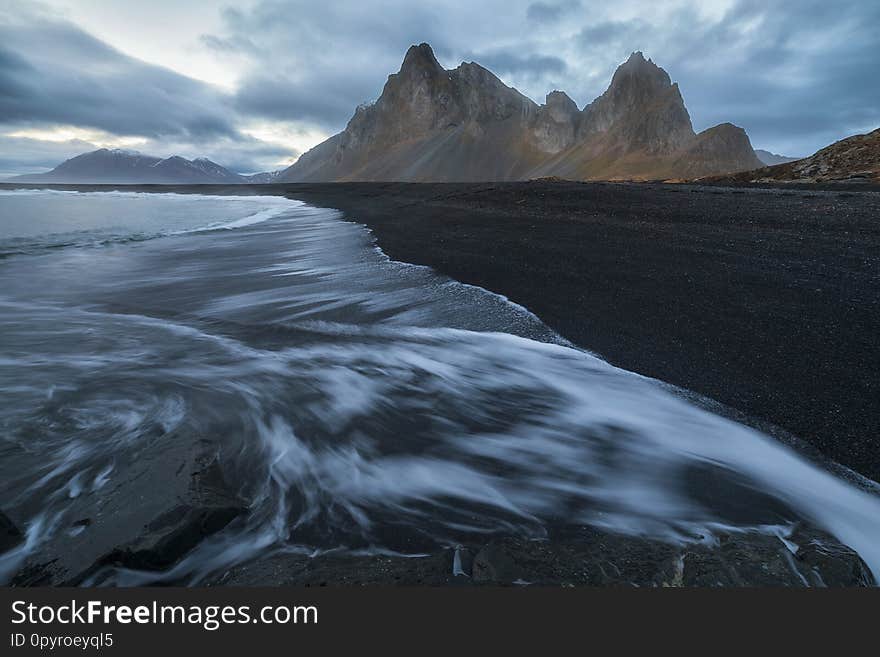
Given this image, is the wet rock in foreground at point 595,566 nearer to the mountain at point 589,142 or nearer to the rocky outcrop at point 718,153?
the mountain at point 589,142

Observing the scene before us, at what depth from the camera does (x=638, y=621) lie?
162 centimetres

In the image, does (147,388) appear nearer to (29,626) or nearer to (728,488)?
(29,626)

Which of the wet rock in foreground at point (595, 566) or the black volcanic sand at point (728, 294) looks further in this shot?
the black volcanic sand at point (728, 294)

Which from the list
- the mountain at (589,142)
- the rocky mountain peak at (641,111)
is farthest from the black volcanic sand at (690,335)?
the rocky mountain peak at (641,111)

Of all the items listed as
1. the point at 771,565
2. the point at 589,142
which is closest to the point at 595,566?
the point at 771,565

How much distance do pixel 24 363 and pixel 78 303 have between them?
339cm

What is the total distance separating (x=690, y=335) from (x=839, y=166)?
3313cm

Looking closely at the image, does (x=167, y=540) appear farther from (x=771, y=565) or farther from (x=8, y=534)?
(x=771, y=565)

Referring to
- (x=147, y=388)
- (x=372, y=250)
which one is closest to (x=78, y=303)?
(x=147, y=388)

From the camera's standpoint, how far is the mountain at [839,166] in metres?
24.7

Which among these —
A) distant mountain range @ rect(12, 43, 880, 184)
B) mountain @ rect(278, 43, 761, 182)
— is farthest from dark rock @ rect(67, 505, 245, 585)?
mountain @ rect(278, 43, 761, 182)

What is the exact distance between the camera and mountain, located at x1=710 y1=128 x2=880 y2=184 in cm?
2469

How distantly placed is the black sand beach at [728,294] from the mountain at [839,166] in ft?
62.0

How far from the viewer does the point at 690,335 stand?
428 cm
